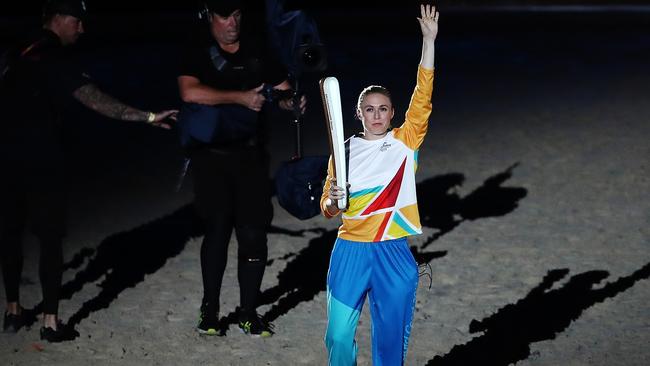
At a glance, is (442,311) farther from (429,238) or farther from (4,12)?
(4,12)

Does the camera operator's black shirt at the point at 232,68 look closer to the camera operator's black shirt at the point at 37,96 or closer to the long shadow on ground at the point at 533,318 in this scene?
the camera operator's black shirt at the point at 37,96

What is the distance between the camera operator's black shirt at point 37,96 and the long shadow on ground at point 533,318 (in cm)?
253

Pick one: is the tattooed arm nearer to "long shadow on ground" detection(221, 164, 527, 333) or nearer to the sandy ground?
the sandy ground

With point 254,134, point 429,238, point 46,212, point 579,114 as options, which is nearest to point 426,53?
point 254,134

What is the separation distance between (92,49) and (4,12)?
13434 mm

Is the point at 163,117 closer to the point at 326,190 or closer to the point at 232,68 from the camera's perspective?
the point at 232,68

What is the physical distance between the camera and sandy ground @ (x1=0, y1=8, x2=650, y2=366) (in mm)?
7023

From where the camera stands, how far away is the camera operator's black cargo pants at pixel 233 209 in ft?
22.8

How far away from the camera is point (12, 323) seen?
7.34 m

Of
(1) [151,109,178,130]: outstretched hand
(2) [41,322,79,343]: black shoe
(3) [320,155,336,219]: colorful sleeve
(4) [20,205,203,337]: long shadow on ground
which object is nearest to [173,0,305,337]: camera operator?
(1) [151,109,178,130]: outstretched hand

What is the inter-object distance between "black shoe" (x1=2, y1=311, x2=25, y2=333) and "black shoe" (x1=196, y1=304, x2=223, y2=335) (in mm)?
1125

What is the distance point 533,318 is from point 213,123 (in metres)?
2.38

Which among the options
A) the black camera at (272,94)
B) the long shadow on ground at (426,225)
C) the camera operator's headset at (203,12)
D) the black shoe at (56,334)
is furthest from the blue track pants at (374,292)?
the black shoe at (56,334)

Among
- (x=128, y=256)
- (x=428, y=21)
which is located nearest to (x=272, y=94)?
(x=428, y=21)
